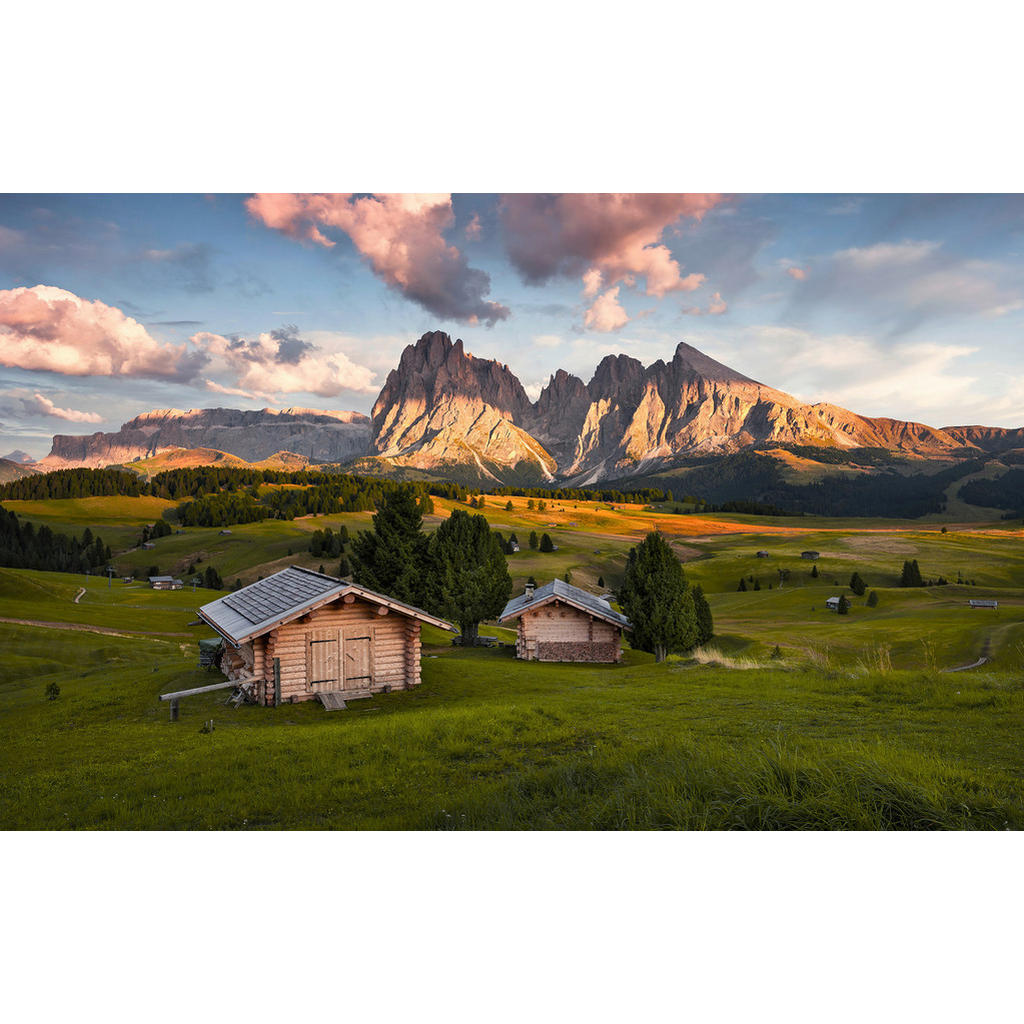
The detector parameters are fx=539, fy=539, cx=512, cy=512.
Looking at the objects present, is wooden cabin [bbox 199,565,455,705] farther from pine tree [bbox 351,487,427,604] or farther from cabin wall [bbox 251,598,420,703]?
pine tree [bbox 351,487,427,604]

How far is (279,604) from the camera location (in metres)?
18.5

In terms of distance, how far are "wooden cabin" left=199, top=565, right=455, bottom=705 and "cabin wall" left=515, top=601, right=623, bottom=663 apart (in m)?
13.0

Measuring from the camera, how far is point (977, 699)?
10945 millimetres

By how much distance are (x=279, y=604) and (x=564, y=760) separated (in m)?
12.7

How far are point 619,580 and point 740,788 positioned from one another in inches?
4356

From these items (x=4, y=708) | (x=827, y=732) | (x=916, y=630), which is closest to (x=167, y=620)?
(x=4, y=708)

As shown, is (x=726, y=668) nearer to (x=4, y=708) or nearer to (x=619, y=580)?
(x=4, y=708)

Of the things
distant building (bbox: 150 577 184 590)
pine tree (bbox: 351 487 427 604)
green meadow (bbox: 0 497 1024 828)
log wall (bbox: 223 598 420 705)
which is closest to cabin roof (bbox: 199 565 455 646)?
log wall (bbox: 223 598 420 705)

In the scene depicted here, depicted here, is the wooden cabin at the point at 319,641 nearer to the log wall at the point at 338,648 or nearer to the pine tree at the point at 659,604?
the log wall at the point at 338,648

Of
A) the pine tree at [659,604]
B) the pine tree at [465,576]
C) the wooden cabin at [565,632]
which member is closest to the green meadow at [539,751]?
the wooden cabin at [565,632]

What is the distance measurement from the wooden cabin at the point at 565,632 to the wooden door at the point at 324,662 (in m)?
14.5

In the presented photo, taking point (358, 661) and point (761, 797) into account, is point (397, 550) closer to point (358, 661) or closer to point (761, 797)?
point (358, 661)

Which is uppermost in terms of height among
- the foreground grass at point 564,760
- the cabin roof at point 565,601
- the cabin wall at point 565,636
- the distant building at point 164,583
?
the foreground grass at point 564,760

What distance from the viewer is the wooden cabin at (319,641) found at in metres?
17.3
